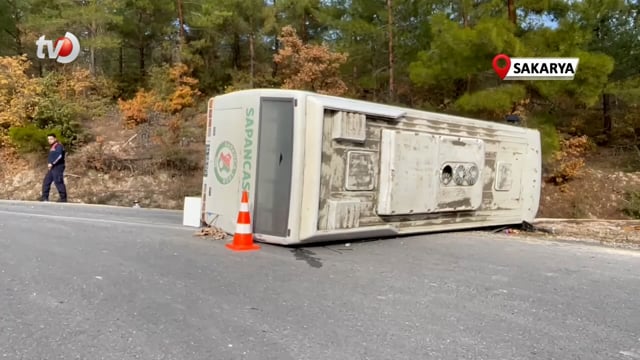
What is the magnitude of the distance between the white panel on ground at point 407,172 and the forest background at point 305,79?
22.0 ft

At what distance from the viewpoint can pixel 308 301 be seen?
3.87 m

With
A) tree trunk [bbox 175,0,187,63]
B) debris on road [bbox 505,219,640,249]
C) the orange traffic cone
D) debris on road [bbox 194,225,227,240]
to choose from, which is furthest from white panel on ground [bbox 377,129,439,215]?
tree trunk [bbox 175,0,187,63]

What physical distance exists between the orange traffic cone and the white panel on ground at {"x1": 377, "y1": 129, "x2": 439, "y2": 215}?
1676 millimetres

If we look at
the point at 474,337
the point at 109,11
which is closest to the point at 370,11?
the point at 109,11

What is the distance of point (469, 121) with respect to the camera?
24.8 feet

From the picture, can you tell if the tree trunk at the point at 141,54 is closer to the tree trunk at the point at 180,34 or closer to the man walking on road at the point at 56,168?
the tree trunk at the point at 180,34

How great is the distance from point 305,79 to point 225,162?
36.3 feet

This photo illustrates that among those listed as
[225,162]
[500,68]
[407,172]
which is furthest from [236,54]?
[407,172]

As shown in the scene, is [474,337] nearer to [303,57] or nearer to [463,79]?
[463,79]

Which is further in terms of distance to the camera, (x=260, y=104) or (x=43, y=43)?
(x=43, y=43)

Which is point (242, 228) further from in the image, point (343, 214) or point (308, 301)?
point (308, 301)

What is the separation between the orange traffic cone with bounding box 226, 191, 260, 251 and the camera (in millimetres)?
5672

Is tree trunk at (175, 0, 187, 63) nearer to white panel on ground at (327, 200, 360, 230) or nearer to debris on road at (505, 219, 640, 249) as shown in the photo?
debris on road at (505, 219, 640, 249)

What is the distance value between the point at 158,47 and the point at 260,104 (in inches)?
757
